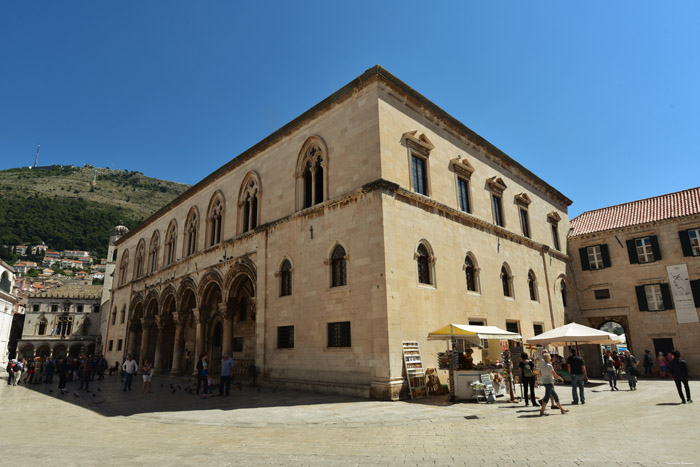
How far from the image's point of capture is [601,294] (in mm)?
25969

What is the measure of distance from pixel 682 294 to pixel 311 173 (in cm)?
2219

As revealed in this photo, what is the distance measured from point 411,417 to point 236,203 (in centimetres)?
1609

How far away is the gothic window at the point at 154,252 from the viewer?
31.3m

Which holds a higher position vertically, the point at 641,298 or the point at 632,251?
the point at 632,251

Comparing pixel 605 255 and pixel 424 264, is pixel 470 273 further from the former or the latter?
pixel 605 255

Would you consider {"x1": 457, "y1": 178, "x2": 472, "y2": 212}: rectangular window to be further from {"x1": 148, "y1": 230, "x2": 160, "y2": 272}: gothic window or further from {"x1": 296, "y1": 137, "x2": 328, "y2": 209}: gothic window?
{"x1": 148, "y1": 230, "x2": 160, "y2": 272}: gothic window

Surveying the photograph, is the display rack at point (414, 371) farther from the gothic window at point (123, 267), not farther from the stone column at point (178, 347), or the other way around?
the gothic window at point (123, 267)

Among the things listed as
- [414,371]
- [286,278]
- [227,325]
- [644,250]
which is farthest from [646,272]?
[227,325]

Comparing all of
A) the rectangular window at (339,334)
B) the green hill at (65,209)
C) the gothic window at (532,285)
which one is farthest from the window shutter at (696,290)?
the green hill at (65,209)

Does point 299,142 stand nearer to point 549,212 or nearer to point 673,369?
point 673,369

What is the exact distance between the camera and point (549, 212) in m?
27.1

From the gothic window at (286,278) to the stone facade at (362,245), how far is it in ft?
0.19

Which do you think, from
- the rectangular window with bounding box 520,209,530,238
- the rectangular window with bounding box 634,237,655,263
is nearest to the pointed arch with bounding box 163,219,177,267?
the rectangular window with bounding box 520,209,530,238

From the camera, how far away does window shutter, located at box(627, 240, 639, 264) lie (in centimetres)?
2478
